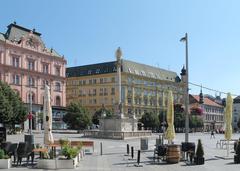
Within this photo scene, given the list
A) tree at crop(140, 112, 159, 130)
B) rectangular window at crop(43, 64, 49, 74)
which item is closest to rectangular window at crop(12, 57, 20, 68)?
rectangular window at crop(43, 64, 49, 74)

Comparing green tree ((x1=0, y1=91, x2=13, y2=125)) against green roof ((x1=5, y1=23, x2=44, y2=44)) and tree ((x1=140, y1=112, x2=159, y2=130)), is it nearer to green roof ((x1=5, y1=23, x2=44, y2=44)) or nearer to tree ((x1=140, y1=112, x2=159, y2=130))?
green roof ((x1=5, y1=23, x2=44, y2=44))

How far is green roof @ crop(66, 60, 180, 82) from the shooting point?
11962cm

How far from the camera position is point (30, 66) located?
8975 centimetres

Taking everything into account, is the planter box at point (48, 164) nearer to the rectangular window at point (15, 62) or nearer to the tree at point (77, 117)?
the tree at point (77, 117)

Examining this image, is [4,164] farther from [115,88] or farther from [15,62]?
[115,88]

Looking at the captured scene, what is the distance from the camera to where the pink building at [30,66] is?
275 feet

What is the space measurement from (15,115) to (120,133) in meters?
15.5

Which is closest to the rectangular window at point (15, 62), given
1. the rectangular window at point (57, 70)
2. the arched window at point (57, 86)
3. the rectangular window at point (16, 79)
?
the rectangular window at point (16, 79)

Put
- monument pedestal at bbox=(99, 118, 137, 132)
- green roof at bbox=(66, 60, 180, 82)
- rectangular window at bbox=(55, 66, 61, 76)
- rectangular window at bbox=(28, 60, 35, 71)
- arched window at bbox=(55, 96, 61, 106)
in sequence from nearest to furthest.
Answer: monument pedestal at bbox=(99, 118, 137, 132), rectangular window at bbox=(28, 60, 35, 71), arched window at bbox=(55, 96, 61, 106), rectangular window at bbox=(55, 66, 61, 76), green roof at bbox=(66, 60, 180, 82)

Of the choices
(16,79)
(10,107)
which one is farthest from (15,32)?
(10,107)

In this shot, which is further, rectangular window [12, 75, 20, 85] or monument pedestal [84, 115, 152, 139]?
rectangular window [12, 75, 20, 85]

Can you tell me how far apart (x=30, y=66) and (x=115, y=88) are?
29264 mm

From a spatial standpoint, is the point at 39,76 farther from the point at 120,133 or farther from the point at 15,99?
the point at 120,133

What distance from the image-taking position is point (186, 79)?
94.5 ft
